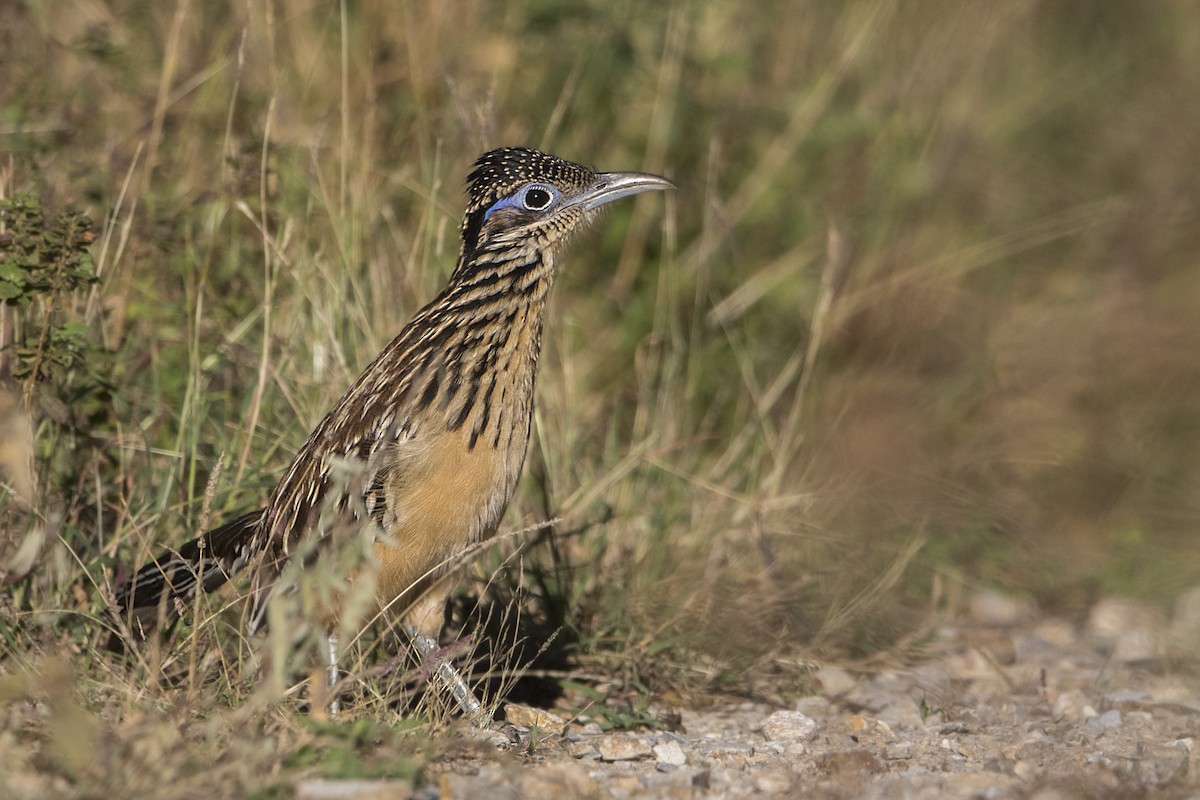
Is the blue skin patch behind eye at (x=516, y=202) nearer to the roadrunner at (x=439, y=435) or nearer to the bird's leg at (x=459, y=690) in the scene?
the roadrunner at (x=439, y=435)

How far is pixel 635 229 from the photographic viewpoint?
8.88 metres

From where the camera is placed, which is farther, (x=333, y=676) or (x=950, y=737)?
(x=950, y=737)

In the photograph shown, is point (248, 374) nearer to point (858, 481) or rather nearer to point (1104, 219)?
point (858, 481)

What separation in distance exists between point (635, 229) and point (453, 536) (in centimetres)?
397

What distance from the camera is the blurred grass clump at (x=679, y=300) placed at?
6.22 metres

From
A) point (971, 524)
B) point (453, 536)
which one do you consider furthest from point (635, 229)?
point (453, 536)

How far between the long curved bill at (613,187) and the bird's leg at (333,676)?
192 cm

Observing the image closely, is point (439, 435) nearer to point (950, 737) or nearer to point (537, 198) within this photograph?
point (537, 198)

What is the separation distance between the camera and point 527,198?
5816 millimetres

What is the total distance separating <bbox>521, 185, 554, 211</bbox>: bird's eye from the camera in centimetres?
580

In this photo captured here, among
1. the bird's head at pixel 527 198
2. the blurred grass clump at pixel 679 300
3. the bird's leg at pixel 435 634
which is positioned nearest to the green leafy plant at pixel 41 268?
the blurred grass clump at pixel 679 300

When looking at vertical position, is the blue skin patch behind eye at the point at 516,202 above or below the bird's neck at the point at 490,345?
above

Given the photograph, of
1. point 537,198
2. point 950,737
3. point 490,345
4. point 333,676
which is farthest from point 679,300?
point 333,676

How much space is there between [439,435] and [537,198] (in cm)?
111
